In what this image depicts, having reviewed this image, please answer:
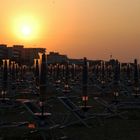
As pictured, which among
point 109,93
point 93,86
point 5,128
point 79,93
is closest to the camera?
point 5,128

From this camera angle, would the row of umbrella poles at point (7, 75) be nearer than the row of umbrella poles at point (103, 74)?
Yes

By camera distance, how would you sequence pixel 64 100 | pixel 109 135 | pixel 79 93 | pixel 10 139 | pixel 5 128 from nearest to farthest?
pixel 10 139
pixel 109 135
pixel 5 128
pixel 64 100
pixel 79 93

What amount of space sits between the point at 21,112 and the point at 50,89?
14.4m

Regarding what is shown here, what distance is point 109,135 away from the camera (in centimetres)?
1353

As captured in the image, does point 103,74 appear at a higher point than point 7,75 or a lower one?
higher

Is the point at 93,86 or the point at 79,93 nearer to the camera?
the point at 79,93

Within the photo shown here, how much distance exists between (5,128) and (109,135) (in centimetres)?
305

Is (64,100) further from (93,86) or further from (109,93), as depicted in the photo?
(93,86)

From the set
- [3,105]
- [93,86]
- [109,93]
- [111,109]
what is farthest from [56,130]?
[93,86]

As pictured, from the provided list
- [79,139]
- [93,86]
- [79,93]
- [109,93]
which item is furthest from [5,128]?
[93,86]

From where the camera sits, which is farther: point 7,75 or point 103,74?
point 103,74

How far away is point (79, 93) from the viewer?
30.0 m

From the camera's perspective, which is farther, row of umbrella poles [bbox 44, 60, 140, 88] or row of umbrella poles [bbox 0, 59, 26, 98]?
row of umbrella poles [bbox 44, 60, 140, 88]

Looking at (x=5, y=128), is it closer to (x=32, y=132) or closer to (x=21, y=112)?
(x=32, y=132)
